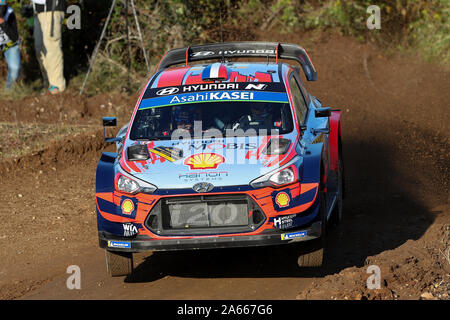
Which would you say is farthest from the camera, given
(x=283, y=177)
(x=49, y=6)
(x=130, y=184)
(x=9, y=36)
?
(x=49, y=6)

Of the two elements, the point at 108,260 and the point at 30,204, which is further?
the point at 30,204

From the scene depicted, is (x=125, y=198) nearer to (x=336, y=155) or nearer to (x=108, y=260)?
(x=108, y=260)

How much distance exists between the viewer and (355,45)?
1752 centimetres

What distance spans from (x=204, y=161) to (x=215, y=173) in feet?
0.71

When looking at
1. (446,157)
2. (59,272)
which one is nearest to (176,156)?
(59,272)

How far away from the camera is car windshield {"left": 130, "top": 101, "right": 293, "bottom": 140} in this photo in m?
7.31

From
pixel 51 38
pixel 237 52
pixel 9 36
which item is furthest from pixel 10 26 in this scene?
Answer: pixel 237 52

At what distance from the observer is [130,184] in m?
6.60

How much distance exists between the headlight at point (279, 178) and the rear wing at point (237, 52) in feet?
8.51

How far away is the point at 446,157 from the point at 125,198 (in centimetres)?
648

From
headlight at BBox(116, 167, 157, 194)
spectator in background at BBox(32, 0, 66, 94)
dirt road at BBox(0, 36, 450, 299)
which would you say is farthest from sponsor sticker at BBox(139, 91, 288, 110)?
spectator in background at BBox(32, 0, 66, 94)

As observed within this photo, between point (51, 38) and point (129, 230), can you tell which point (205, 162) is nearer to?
point (129, 230)

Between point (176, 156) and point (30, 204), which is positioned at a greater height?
point (176, 156)

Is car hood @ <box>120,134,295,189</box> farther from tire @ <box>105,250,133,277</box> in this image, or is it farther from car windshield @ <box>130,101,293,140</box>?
tire @ <box>105,250,133,277</box>
